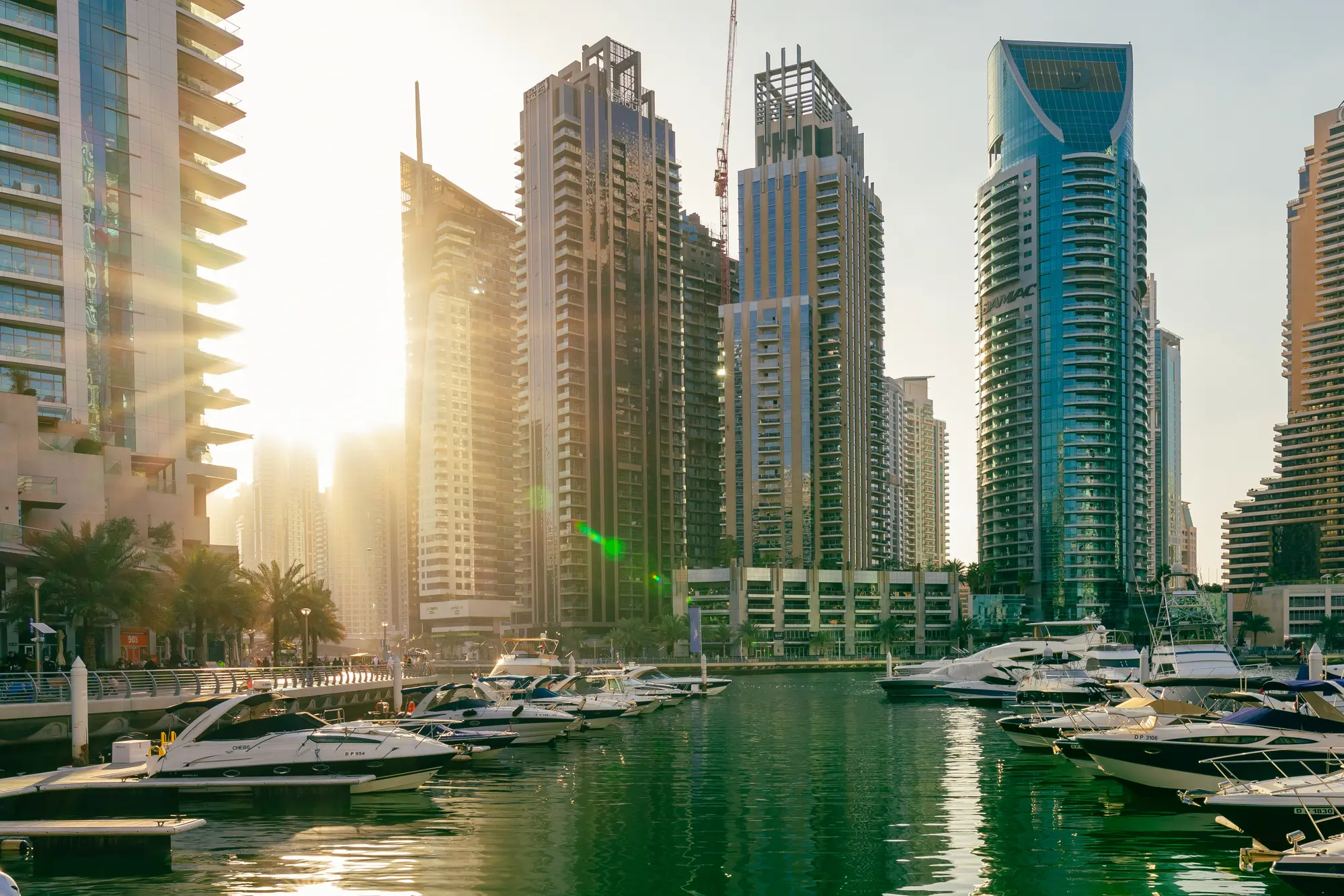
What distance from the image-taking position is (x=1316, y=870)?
17.8 meters

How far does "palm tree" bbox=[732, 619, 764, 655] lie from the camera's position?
596 ft

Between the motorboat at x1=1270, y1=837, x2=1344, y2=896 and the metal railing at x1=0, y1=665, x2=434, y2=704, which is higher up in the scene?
the motorboat at x1=1270, y1=837, x2=1344, y2=896

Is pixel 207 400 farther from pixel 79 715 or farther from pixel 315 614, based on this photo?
pixel 79 715

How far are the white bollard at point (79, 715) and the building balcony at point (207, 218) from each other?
73827 mm

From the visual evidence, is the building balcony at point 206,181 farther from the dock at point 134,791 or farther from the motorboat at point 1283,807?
the motorboat at point 1283,807

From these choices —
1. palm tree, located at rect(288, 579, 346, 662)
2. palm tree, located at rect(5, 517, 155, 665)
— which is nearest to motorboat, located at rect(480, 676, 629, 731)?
palm tree, located at rect(5, 517, 155, 665)

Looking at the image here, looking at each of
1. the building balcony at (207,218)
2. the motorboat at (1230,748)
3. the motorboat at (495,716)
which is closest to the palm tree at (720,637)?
the building balcony at (207,218)

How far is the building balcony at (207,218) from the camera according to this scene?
3974 inches

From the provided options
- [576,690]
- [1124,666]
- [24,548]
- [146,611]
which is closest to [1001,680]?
[1124,666]

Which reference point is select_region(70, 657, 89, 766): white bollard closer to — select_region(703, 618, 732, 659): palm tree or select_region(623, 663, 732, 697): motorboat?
select_region(623, 663, 732, 697): motorboat

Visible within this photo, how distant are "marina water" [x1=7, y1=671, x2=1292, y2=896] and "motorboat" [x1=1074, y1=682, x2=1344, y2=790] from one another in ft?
3.56

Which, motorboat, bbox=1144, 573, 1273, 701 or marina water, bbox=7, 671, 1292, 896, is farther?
motorboat, bbox=1144, 573, 1273, 701

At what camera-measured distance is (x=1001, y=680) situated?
266ft

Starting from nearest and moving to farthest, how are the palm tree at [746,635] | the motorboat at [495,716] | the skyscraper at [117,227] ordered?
1. the motorboat at [495,716]
2. the skyscraper at [117,227]
3. the palm tree at [746,635]
